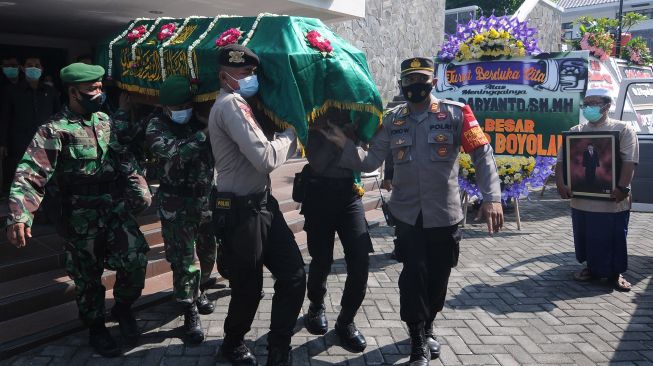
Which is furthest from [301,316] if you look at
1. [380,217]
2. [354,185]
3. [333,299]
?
[380,217]

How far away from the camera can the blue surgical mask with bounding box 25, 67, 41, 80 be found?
236 inches

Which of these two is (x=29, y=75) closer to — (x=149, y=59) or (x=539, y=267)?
(x=149, y=59)

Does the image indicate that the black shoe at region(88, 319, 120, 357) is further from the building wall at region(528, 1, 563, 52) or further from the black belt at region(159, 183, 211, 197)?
the building wall at region(528, 1, 563, 52)

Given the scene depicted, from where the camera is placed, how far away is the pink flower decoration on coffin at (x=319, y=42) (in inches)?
133

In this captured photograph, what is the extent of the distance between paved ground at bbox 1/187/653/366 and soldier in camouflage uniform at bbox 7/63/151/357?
32 centimetres

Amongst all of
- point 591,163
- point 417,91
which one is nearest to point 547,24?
point 591,163

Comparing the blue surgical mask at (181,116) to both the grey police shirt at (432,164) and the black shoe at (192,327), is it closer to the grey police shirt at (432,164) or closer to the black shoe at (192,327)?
the grey police shirt at (432,164)

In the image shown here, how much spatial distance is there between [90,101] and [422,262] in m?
2.33

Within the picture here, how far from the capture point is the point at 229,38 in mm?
3539

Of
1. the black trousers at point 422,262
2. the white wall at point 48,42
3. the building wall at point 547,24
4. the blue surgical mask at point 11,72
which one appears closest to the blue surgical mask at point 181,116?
the black trousers at point 422,262

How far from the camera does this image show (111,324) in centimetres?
396

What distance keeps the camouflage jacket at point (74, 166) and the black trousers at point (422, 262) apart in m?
1.82

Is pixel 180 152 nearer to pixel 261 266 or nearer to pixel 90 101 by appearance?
pixel 90 101

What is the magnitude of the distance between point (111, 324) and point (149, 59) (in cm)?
202
